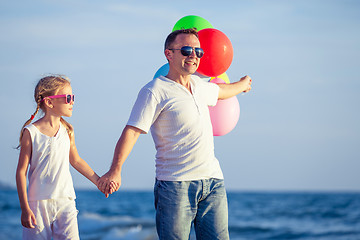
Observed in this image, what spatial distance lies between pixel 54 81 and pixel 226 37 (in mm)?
1457

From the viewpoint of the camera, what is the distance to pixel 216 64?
4.04 m

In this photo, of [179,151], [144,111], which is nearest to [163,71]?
[144,111]

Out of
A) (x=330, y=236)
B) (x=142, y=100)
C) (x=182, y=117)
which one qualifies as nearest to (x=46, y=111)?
(x=142, y=100)

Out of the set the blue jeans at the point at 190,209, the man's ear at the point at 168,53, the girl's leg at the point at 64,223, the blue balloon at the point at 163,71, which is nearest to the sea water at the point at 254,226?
the blue balloon at the point at 163,71

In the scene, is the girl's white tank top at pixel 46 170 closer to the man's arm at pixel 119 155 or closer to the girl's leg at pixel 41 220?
the girl's leg at pixel 41 220

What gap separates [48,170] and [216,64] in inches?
61.4

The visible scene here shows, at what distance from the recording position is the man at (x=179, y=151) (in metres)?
3.34

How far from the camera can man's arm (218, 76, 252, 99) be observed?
391cm

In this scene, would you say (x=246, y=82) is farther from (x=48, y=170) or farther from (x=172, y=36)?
(x=48, y=170)

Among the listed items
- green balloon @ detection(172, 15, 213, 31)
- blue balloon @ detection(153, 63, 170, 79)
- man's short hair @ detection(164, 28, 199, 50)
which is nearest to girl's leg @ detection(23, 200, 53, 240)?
blue balloon @ detection(153, 63, 170, 79)

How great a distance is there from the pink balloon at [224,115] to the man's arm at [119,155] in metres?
0.97

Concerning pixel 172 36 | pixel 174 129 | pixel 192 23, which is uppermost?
pixel 192 23

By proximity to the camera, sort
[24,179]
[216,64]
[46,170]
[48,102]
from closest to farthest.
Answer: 1. [24,179]
2. [46,170]
3. [48,102]
4. [216,64]

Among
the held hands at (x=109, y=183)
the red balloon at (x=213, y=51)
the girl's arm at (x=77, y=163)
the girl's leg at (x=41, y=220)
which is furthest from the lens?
the red balloon at (x=213, y=51)
